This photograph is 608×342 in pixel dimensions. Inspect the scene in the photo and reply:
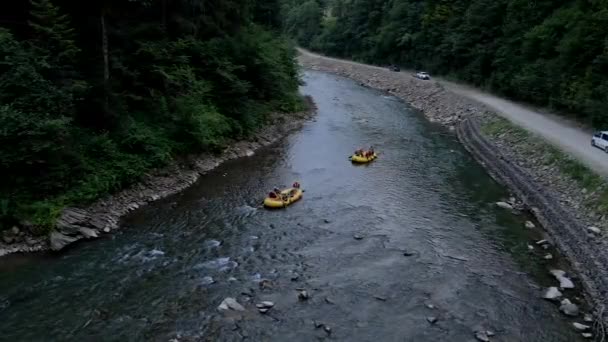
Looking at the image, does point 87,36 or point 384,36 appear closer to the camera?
point 87,36

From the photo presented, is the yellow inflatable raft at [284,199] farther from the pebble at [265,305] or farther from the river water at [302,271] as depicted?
the pebble at [265,305]

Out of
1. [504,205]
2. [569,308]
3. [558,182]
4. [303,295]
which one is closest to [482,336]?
[569,308]

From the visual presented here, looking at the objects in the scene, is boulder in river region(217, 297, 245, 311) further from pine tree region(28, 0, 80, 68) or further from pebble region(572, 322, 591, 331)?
pine tree region(28, 0, 80, 68)

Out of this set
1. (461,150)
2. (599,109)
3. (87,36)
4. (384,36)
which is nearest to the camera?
(87,36)

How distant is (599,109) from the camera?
31531 millimetres

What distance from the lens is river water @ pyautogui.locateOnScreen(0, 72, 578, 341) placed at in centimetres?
1499

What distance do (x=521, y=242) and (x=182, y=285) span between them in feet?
45.5

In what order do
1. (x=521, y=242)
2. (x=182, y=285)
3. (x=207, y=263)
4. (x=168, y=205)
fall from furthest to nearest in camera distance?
(x=168, y=205) < (x=521, y=242) < (x=207, y=263) < (x=182, y=285)

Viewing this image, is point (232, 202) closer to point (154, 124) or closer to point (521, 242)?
point (154, 124)

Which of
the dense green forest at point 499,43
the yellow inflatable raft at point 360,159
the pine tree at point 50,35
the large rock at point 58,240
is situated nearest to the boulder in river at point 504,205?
the yellow inflatable raft at point 360,159

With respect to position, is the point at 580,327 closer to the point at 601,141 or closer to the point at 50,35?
the point at 601,141

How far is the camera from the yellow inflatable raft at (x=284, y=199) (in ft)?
79.0

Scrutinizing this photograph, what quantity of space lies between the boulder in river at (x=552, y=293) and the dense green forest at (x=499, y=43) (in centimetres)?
1833

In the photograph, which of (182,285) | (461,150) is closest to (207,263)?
(182,285)
